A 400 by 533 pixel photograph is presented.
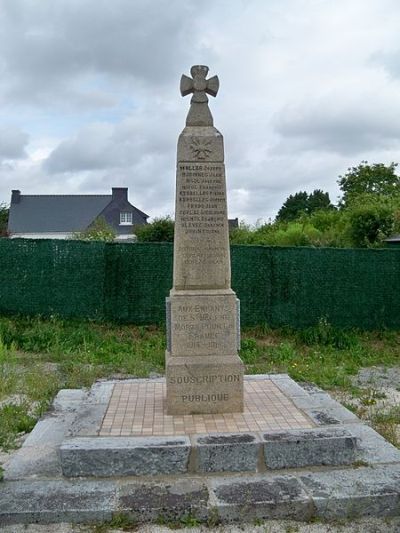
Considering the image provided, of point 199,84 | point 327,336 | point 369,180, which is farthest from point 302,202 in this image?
point 199,84

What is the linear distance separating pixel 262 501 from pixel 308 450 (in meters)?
0.74

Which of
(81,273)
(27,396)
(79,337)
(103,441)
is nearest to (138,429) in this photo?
(103,441)

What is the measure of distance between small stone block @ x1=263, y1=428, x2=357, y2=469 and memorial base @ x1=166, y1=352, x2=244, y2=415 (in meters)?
0.89

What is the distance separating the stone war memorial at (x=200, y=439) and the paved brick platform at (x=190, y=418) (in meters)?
0.02

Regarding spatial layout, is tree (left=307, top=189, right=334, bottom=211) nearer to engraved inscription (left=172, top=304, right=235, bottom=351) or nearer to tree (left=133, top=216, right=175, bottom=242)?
tree (left=133, top=216, right=175, bottom=242)

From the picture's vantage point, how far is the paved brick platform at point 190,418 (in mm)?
4934

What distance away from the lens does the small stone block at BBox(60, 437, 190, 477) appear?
4.34 metres

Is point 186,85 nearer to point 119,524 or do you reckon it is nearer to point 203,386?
point 203,386

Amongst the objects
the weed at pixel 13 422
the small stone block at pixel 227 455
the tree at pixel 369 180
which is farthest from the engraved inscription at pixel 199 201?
the tree at pixel 369 180

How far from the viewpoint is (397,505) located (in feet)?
13.2

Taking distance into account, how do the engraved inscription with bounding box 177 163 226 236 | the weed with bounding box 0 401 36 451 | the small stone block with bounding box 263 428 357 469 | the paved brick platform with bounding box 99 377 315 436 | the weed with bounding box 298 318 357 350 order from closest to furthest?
the small stone block with bounding box 263 428 357 469 < the paved brick platform with bounding box 99 377 315 436 < the weed with bounding box 0 401 36 451 < the engraved inscription with bounding box 177 163 226 236 < the weed with bounding box 298 318 357 350

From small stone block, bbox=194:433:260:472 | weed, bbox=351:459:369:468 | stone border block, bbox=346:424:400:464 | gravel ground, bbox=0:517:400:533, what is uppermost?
small stone block, bbox=194:433:260:472

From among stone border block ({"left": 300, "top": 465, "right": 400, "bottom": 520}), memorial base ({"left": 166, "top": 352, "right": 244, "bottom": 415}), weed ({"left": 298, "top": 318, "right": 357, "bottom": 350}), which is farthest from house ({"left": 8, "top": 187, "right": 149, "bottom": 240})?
stone border block ({"left": 300, "top": 465, "right": 400, "bottom": 520})

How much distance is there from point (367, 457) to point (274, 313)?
23.3 ft
